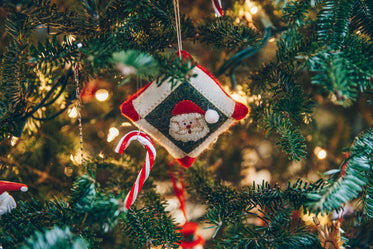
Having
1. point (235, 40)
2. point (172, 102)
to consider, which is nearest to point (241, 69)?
point (235, 40)

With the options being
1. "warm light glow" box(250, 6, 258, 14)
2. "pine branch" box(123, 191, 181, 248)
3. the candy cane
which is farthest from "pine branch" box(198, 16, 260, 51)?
"pine branch" box(123, 191, 181, 248)

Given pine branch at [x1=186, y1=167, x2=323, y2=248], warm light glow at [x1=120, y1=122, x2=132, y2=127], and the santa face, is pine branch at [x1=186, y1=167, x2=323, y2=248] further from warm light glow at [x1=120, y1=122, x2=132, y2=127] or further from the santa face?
warm light glow at [x1=120, y1=122, x2=132, y2=127]

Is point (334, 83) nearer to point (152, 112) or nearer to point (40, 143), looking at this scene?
point (152, 112)

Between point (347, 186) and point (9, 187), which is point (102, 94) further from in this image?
point (347, 186)

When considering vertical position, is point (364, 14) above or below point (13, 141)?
above

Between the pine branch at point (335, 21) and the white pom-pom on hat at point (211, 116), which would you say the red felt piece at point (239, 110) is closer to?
the white pom-pom on hat at point (211, 116)

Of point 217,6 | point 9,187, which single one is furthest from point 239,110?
point 9,187
